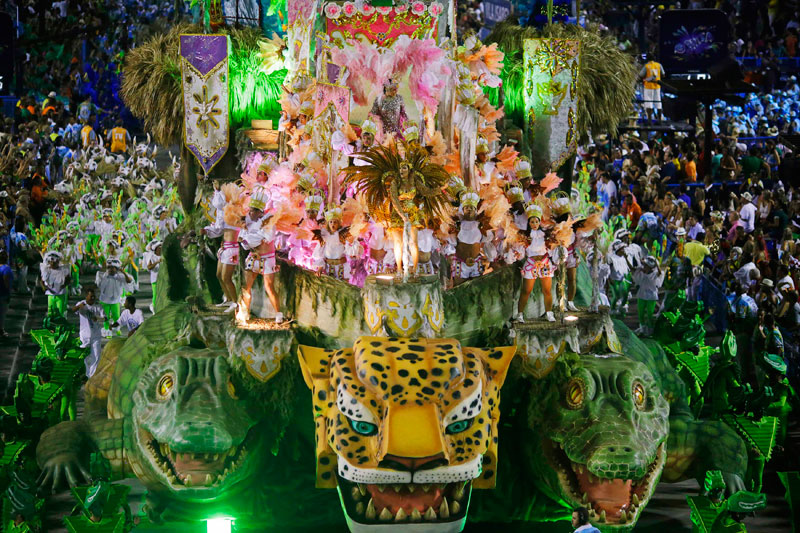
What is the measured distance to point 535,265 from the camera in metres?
13.0

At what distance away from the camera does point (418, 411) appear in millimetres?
11109

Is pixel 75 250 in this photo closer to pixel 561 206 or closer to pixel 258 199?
pixel 258 199

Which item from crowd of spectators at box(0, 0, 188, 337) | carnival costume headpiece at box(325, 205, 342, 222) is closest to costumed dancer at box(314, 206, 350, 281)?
carnival costume headpiece at box(325, 205, 342, 222)

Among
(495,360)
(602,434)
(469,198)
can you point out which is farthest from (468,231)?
(602,434)

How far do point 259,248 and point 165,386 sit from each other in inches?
55.4

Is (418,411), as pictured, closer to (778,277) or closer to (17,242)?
(778,277)

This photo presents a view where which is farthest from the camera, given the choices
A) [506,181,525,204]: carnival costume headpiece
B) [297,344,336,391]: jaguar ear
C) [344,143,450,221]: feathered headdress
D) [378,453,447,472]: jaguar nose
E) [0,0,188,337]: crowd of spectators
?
[0,0,188,337]: crowd of spectators

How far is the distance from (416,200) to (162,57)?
5.20 meters

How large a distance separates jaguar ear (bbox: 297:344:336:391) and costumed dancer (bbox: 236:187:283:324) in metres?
1.02

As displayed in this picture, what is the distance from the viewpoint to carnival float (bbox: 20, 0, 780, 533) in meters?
11.4

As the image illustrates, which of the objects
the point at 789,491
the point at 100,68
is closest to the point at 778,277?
the point at 789,491

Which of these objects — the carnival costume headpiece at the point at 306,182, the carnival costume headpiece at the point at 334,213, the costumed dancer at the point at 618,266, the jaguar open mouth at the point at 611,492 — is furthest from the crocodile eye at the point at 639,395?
the costumed dancer at the point at 618,266

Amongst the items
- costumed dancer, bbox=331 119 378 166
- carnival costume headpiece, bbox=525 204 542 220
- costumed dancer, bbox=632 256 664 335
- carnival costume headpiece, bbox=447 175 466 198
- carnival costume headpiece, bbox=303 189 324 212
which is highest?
costumed dancer, bbox=331 119 378 166

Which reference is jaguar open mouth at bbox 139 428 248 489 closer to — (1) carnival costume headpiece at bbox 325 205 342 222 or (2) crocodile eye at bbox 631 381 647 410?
(1) carnival costume headpiece at bbox 325 205 342 222
